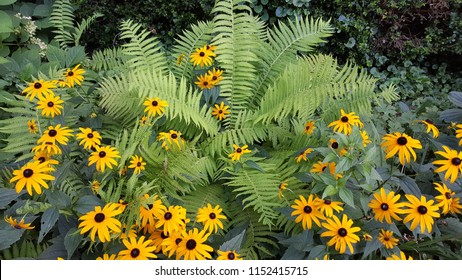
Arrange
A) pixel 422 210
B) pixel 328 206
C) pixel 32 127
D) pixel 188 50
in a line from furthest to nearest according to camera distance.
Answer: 1. pixel 188 50
2. pixel 32 127
3. pixel 328 206
4. pixel 422 210

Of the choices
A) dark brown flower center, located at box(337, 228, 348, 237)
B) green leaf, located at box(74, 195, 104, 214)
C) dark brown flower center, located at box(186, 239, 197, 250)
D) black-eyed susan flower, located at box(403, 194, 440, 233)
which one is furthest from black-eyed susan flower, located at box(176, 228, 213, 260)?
black-eyed susan flower, located at box(403, 194, 440, 233)

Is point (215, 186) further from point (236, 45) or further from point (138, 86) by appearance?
point (236, 45)

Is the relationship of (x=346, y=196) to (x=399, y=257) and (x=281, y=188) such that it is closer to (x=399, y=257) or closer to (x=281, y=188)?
(x=399, y=257)

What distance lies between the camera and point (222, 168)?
2195 mm

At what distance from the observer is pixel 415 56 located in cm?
349

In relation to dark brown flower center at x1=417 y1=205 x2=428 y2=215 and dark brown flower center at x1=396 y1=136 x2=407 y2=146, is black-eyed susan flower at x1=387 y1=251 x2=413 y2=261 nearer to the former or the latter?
dark brown flower center at x1=417 y1=205 x2=428 y2=215

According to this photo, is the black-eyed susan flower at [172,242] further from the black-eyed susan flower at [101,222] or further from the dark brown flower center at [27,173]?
the dark brown flower center at [27,173]

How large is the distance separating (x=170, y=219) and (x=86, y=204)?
297mm

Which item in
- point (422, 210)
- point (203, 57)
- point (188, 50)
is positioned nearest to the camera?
point (422, 210)

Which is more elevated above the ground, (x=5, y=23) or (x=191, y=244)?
(x=5, y=23)

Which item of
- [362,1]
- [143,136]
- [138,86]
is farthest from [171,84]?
[362,1]

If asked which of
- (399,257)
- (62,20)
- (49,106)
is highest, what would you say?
(62,20)

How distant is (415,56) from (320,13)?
2.60ft

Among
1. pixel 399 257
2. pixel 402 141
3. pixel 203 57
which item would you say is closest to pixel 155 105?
pixel 203 57
